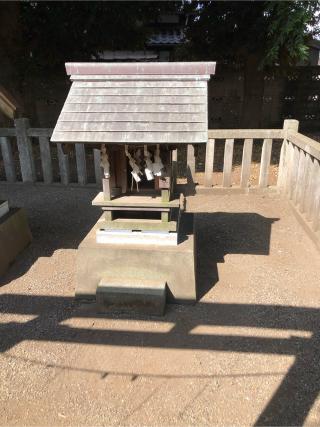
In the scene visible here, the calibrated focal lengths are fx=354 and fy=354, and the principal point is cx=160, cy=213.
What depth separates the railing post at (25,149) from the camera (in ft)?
21.7

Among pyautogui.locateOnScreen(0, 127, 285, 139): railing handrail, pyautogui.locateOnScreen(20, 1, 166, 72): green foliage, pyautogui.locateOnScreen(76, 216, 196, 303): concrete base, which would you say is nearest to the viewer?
pyautogui.locateOnScreen(76, 216, 196, 303): concrete base

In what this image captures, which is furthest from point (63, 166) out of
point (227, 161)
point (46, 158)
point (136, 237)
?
point (136, 237)

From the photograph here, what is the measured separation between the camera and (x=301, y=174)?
17.3 ft

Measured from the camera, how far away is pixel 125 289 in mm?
3301


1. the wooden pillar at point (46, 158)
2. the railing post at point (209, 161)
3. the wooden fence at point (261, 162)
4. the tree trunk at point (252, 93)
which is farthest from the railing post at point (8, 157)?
the tree trunk at point (252, 93)

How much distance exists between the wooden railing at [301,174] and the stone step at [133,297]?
2379 millimetres

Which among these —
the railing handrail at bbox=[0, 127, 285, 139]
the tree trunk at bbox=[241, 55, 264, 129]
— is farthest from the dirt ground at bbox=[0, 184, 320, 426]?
the tree trunk at bbox=[241, 55, 264, 129]

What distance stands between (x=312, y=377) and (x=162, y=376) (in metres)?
1.10

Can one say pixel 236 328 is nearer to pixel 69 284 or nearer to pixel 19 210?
pixel 69 284

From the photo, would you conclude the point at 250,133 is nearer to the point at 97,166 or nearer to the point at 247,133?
the point at 247,133

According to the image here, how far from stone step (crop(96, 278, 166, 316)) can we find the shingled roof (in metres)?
1.36

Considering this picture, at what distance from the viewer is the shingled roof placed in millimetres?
2908

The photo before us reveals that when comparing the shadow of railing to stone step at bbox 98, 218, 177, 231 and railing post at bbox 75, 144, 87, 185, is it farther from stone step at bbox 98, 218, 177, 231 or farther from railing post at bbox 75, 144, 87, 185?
railing post at bbox 75, 144, 87, 185

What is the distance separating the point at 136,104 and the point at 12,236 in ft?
7.60
